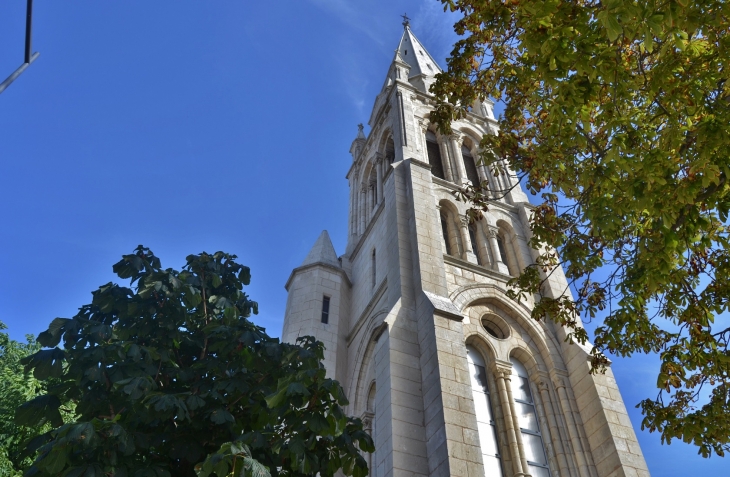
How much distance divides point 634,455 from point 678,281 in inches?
264

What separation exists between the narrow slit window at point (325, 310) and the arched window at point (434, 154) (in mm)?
6880

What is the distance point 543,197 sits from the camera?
998cm

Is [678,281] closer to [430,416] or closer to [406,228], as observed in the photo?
[430,416]

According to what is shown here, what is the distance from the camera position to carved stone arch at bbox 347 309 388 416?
51.2 feet

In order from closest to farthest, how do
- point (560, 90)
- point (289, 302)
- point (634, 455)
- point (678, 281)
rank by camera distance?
point (560, 90), point (678, 281), point (634, 455), point (289, 302)

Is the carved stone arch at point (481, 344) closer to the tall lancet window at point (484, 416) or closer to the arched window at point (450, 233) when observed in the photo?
the tall lancet window at point (484, 416)

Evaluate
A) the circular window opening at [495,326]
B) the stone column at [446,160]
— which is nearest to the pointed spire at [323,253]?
the stone column at [446,160]

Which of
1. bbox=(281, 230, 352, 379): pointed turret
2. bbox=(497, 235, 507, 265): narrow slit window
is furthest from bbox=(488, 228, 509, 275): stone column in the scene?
bbox=(281, 230, 352, 379): pointed turret

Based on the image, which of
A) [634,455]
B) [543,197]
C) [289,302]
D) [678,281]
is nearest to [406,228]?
[289,302]

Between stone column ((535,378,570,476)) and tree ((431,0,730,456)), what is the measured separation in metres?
4.64

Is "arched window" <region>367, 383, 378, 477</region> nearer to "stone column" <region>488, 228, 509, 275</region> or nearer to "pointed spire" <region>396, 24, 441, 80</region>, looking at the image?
"stone column" <region>488, 228, 509, 275</region>

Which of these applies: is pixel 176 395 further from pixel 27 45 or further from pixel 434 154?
pixel 434 154

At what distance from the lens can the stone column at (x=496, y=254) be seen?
58.5 feet

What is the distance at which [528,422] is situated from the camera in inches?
542
